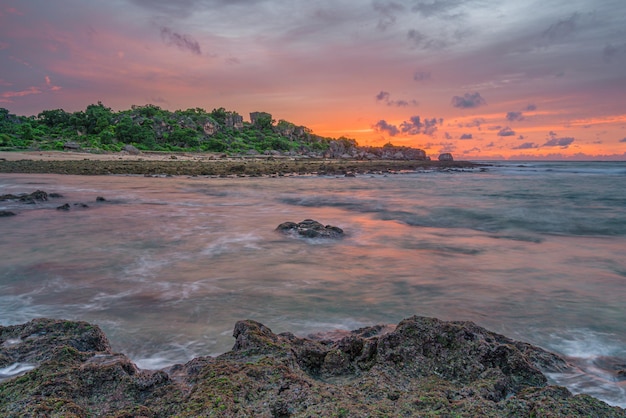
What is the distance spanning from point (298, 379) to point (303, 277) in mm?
3727

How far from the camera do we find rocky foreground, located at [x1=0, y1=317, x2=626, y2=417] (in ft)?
7.13

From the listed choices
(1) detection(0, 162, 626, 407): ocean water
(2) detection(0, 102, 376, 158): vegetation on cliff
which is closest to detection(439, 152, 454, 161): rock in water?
(2) detection(0, 102, 376, 158): vegetation on cliff

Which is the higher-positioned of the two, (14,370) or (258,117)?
(258,117)

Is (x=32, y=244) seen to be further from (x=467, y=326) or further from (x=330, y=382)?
(x=467, y=326)

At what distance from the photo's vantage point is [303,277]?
6.18 metres

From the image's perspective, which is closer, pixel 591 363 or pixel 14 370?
pixel 14 370

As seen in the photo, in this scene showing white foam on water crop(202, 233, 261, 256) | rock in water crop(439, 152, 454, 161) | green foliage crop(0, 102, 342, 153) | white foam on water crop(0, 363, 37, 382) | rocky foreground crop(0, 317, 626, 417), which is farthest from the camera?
rock in water crop(439, 152, 454, 161)

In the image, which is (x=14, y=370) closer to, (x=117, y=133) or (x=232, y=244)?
(x=232, y=244)

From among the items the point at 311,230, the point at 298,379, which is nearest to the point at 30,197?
the point at 311,230

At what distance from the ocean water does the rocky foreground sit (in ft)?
1.42

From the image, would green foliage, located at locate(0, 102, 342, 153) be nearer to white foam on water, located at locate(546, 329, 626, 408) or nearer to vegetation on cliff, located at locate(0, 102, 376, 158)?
vegetation on cliff, located at locate(0, 102, 376, 158)

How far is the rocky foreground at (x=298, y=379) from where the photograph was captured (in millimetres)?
2172

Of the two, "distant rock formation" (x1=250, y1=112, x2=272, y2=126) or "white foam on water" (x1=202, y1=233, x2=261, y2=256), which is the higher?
"distant rock formation" (x1=250, y1=112, x2=272, y2=126)

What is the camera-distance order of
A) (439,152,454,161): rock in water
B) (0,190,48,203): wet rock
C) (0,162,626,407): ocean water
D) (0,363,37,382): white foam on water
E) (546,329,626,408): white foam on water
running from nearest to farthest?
1. (0,363,37,382): white foam on water
2. (546,329,626,408): white foam on water
3. (0,162,626,407): ocean water
4. (0,190,48,203): wet rock
5. (439,152,454,161): rock in water
